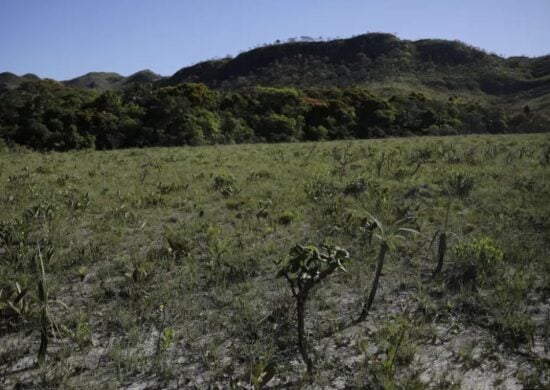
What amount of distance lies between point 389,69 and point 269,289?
76854 millimetres

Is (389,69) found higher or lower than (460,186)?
higher

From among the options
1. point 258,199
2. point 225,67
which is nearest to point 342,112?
point 258,199

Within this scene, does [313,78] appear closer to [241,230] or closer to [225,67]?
[225,67]

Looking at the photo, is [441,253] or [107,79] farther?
[107,79]

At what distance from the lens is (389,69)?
7406 centimetres

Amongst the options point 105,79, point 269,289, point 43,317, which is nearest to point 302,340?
point 269,289

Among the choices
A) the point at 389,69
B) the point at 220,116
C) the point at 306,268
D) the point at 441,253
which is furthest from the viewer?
the point at 389,69

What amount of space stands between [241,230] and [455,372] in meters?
3.94

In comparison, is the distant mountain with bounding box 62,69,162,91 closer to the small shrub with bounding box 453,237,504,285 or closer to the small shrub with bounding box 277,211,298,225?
the small shrub with bounding box 277,211,298,225

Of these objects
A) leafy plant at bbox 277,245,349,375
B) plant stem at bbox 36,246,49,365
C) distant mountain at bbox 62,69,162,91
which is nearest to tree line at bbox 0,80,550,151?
plant stem at bbox 36,246,49,365

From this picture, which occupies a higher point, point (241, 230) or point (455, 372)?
point (241, 230)

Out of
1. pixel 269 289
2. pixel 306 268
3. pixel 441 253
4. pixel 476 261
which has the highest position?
pixel 306 268

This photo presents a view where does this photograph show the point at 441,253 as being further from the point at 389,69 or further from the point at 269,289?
the point at 389,69

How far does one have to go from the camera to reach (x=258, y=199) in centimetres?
827
